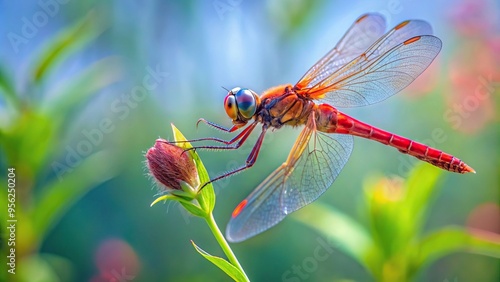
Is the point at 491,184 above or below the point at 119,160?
below

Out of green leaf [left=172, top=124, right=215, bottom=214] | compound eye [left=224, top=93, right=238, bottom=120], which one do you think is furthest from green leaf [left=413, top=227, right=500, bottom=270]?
green leaf [left=172, top=124, right=215, bottom=214]

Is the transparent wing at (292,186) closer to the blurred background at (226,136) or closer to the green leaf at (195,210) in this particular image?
the green leaf at (195,210)

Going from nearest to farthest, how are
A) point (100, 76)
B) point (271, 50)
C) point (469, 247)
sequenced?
point (469, 247) < point (100, 76) < point (271, 50)

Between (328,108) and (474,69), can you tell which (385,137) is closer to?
(328,108)

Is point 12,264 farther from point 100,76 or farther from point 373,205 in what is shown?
point 373,205

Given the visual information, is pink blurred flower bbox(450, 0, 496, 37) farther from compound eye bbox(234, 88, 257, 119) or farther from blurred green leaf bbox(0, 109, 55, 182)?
blurred green leaf bbox(0, 109, 55, 182)

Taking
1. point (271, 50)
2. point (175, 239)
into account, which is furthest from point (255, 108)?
point (175, 239)
